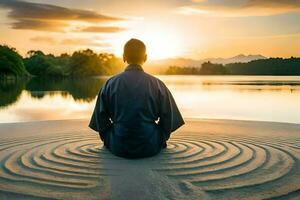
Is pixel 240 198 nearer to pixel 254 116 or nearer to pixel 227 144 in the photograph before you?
pixel 227 144

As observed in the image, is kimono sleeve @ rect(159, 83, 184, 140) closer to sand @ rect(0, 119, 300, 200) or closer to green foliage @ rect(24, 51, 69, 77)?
sand @ rect(0, 119, 300, 200)

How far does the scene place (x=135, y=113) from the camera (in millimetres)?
5547

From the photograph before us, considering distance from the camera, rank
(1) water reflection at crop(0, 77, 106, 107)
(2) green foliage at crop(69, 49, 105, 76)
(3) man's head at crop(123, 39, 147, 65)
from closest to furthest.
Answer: (3) man's head at crop(123, 39, 147, 65) < (1) water reflection at crop(0, 77, 106, 107) < (2) green foliage at crop(69, 49, 105, 76)

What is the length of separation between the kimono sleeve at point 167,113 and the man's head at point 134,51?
1.70 ft

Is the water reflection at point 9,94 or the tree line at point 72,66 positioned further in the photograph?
the tree line at point 72,66

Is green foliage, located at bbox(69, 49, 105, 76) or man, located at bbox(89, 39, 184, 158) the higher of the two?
green foliage, located at bbox(69, 49, 105, 76)

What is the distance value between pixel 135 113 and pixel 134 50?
89cm

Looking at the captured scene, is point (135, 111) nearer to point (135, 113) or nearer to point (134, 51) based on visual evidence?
point (135, 113)

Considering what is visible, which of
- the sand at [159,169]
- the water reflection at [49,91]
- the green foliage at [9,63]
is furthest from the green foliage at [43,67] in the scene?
the sand at [159,169]

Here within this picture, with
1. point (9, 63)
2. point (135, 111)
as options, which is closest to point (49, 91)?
point (135, 111)

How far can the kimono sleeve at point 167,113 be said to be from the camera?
5.80 m

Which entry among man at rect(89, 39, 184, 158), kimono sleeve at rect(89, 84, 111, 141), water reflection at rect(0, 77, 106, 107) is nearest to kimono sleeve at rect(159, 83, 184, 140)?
man at rect(89, 39, 184, 158)

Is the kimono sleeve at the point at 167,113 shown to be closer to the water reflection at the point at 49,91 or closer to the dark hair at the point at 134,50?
the dark hair at the point at 134,50

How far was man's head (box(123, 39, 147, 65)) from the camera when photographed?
5.73 metres
